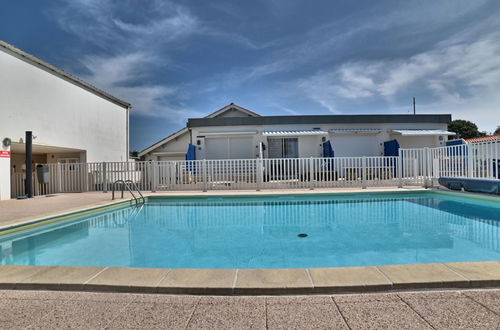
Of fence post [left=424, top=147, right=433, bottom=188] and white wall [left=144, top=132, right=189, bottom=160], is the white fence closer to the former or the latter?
fence post [left=424, top=147, right=433, bottom=188]

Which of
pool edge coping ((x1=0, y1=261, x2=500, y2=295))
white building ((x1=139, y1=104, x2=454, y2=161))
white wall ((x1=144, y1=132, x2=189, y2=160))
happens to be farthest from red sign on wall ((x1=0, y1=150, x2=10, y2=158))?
white wall ((x1=144, y1=132, x2=189, y2=160))

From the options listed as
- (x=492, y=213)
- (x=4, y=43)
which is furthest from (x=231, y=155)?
(x=492, y=213)

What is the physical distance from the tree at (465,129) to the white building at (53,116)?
44814 millimetres

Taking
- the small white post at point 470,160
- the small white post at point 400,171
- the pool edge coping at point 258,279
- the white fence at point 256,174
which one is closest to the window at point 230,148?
the white fence at point 256,174

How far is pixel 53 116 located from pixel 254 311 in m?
13.8

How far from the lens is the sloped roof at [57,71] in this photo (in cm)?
938

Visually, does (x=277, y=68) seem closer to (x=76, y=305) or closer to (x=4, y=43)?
(x=4, y=43)

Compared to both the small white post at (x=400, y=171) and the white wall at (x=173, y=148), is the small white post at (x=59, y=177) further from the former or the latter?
the small white post at (x=400, y=171)

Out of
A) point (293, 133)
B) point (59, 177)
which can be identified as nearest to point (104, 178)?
point (59, 177)

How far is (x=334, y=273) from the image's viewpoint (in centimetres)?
242

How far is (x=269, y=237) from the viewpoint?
15.9 feet

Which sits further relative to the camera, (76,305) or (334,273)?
(334,273)

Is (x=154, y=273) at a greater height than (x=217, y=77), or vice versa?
(x=217, y=77)

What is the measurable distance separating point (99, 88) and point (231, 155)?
8.56m
